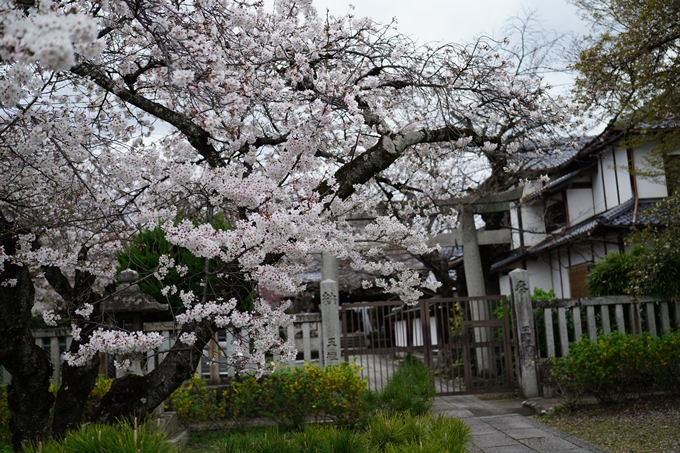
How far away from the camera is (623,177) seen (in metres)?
14.8

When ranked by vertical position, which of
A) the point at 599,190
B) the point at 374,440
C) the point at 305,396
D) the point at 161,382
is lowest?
the point at 374,440

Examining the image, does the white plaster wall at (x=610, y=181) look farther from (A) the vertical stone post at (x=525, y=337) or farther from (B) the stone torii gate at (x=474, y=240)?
(A) the vertical stone post at (x=525, y=337)

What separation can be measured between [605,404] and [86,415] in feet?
23.3

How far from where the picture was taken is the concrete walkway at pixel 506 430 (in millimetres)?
6840

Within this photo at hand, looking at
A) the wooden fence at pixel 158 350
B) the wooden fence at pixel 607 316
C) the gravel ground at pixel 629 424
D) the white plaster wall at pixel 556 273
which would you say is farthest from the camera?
the white plaster wall at pixel 556 273

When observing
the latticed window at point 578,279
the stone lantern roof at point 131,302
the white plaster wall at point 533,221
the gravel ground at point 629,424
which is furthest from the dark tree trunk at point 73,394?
the white plaster wall at point 533,221

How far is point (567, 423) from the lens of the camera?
26.7 feet

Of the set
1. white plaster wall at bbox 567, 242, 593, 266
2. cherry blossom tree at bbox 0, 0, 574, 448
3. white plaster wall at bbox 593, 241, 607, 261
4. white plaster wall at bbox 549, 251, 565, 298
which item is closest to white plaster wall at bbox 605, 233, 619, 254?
white plaster wall at bbox 593, 241, 607, 261

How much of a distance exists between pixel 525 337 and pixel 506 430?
2504 millimetres

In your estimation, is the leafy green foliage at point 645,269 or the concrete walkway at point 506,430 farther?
the leafy green foliage at point 645,269

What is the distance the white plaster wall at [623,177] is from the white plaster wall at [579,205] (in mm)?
1906

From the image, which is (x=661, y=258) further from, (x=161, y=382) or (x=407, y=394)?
(x=161, y=382)

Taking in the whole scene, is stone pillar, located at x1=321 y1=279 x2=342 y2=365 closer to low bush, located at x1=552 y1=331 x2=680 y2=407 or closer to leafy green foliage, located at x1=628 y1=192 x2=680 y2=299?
low bush, located at x1=552 y1=331 x2=680 y2=407

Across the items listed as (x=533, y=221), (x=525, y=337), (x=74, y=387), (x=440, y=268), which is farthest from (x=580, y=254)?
(x=74, y=387)
